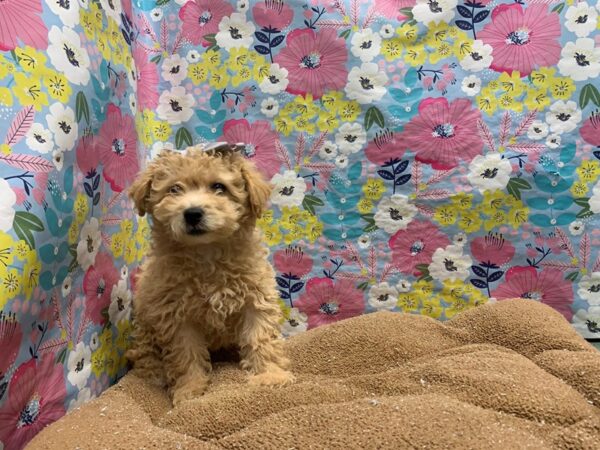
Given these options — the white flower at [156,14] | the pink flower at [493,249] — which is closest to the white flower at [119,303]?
the white flower at [156,14]

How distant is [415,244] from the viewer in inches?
105

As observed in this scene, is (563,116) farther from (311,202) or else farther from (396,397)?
(396,397)

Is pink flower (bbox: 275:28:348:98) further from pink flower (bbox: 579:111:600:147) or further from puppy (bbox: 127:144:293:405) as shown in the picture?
pink flower (bbox: 579:111:600:147)

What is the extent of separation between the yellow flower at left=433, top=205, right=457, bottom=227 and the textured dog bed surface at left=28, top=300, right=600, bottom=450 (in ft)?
1.68

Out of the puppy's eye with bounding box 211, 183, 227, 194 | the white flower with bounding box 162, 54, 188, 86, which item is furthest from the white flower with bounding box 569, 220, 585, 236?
the white flower with bounding box 162, 54, 188, 86

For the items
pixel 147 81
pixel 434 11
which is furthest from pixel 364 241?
pixel 147 81

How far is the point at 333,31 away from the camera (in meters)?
2.55

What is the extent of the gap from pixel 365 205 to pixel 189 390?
4.36 feet

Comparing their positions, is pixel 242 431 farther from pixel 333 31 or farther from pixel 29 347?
pixel 333 31

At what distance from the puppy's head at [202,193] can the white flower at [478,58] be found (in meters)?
1.32

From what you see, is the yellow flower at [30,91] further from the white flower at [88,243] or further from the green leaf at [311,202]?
the green leaf at [311,202]

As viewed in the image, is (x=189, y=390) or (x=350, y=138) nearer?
(x=189, y=390)

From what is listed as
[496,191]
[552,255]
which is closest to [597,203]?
[552,255]

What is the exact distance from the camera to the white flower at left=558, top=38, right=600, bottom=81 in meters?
2.41
